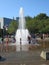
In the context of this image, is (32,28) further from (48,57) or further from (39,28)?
(48,57)

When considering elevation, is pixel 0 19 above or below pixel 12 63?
above

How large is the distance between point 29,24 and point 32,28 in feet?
8.69

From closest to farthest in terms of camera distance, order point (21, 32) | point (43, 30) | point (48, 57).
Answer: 1. point (48, 57)
2. point (21, 32)
3. point (43, 30)

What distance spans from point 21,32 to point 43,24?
49133mm

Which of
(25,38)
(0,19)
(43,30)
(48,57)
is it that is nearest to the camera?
(48,57)

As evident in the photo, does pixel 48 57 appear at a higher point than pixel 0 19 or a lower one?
lower

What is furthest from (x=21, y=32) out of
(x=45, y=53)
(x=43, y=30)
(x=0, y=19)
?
(x=0, y=19)

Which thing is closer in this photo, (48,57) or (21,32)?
(48,57)

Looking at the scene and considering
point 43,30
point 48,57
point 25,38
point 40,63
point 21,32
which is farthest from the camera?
point 43,30

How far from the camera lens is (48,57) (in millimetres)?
14758

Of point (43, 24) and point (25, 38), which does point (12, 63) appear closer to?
point (25, 38)

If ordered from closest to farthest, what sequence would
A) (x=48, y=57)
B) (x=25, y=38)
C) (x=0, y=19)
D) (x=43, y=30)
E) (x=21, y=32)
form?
(x=48, y=57) → (x=25, y=38) → (x=21, y=32) → (x=43, y=30) → (x=0, y=19)

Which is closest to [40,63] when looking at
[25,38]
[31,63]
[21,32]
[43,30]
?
[31,63]

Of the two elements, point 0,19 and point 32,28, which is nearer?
point 32,28
